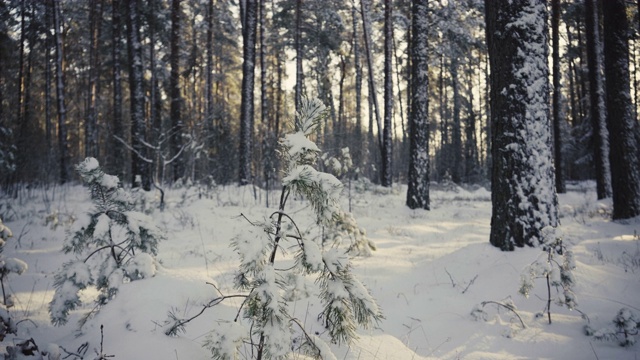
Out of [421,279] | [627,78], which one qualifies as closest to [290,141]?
→ [421,279]

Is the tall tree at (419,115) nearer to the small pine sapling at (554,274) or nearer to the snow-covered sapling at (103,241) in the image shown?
the small pine sapling at (554,274)

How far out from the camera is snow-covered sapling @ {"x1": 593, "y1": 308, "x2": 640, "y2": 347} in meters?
2.02

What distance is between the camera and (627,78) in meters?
6.08

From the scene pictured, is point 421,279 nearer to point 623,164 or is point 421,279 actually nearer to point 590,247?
point 590,247

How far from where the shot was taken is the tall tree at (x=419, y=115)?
7.61 meters

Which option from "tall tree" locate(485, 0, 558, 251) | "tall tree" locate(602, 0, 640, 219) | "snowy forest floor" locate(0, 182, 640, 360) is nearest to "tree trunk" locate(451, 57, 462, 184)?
"tall tree" locate(602, 0, 640, 219)

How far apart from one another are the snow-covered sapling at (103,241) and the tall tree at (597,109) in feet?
35.9

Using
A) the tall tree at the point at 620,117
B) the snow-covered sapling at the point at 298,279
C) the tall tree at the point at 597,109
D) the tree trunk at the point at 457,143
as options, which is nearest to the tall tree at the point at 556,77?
the tall tree at the point at 597,109

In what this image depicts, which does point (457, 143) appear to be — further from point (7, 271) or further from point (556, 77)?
point (7, 271)

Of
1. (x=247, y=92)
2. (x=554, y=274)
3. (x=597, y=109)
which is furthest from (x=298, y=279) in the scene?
(x=597, y=109)

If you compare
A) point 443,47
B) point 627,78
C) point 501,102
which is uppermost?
point 443,47

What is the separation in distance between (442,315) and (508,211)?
1677 mm

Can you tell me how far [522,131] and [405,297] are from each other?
7.66 ft

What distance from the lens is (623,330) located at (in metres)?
2.06
